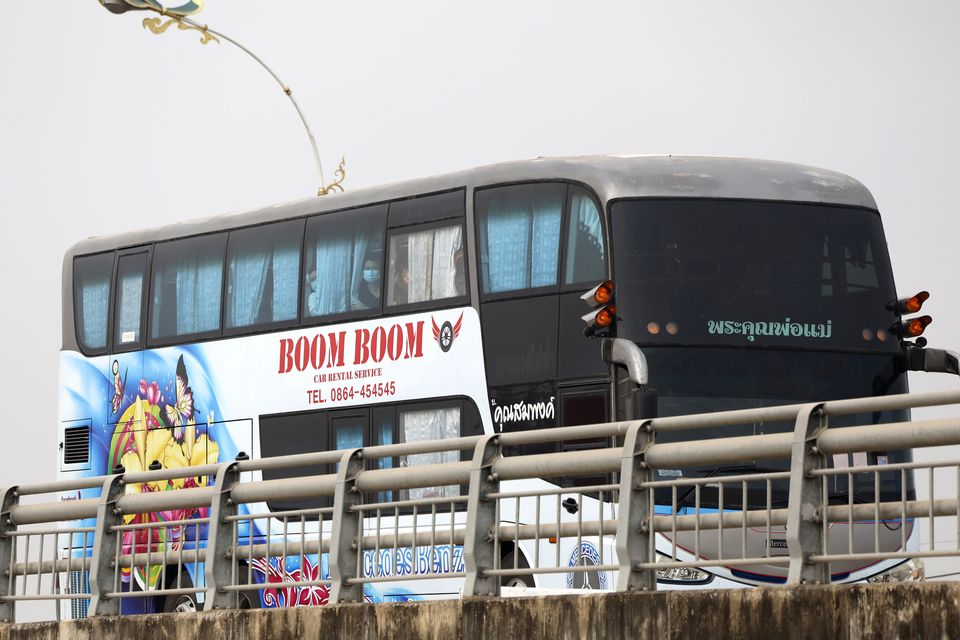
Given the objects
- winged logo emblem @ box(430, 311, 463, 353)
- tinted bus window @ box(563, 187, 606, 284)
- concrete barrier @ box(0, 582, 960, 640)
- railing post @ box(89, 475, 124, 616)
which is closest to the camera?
concrete barrier @ box(0, 582, 960, 640)

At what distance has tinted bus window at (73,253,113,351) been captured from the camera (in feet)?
73.9

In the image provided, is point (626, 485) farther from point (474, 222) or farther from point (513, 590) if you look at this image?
point (474, 222)

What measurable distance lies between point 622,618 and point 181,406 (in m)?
11.7

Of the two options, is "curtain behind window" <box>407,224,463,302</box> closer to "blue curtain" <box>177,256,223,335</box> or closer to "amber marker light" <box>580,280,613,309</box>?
"amber marker light" <box>580,280,613,309</box>

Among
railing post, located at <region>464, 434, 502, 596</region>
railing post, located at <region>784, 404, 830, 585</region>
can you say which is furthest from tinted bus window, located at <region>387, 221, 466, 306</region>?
railing post, located at <region>784, 404, 830, 585</region>

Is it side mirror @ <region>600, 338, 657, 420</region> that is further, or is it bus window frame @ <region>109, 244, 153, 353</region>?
bus window frame @ <region>109, 244, 153, 353</region>

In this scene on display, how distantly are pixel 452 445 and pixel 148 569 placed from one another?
11.0 ft

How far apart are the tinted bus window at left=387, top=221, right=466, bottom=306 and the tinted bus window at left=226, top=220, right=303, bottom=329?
1.47m

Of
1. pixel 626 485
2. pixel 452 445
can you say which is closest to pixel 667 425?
pixel 626 485

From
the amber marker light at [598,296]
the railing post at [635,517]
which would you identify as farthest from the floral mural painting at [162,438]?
the railing post at [635,517]

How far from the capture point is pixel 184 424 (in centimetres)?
2088

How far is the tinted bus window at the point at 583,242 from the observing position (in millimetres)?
17094

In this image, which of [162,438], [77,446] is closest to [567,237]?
[162,438]

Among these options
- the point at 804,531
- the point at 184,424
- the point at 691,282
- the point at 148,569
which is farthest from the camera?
the point at 184,424
